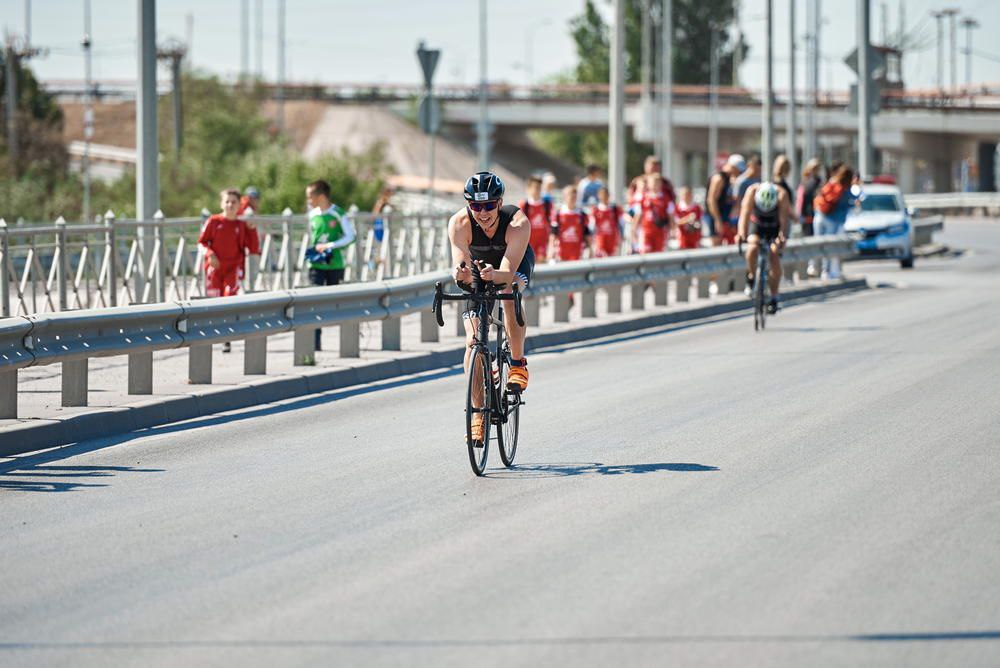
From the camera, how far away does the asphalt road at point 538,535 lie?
20.6 ft

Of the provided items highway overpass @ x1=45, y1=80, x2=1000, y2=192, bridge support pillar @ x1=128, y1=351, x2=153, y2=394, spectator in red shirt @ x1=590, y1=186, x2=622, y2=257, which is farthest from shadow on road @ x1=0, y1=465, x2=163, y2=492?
highway overpass @ x1=45, y1=80, x2=1000, y2=192

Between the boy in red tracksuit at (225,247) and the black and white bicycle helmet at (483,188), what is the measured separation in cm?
847

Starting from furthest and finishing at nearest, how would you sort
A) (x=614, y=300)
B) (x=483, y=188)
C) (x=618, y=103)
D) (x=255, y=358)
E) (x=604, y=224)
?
(x=618, y=103) < (x=604, y=224) < (x=614, y=300) < (x=255, y=358) < (x=483, y=188)

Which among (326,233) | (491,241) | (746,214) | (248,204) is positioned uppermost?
(248,204)

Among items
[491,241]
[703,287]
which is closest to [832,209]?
[703,287]

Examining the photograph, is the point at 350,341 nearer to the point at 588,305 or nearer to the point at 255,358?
the point at 255,358

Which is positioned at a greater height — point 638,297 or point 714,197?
point 714,197

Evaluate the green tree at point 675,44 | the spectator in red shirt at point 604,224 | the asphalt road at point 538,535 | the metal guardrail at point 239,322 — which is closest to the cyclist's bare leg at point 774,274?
the metal guardrail at point 239,322

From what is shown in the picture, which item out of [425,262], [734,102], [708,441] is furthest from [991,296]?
[734,102]

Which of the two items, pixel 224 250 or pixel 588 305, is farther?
pixel 588 305

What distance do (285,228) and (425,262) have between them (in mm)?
5749

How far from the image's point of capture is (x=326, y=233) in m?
18.6

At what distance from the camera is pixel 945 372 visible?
15414 mm

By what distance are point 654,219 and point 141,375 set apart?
13.6 metres
